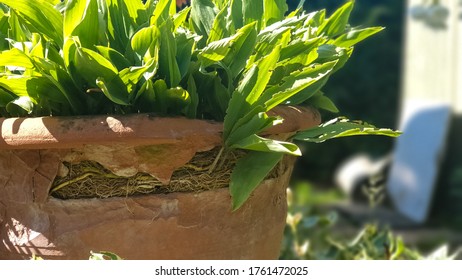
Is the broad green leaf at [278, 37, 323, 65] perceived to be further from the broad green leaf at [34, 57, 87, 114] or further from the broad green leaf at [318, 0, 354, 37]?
the broad green leaf at [34, 57, 87, 114]

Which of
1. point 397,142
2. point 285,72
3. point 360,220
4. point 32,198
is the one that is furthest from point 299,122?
point 397,142

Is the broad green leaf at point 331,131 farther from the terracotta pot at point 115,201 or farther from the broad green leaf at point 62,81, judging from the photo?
the broad green leaf at point 62,81

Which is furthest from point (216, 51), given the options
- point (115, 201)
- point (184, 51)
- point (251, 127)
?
point (115, 201)

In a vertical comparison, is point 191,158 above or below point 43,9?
below

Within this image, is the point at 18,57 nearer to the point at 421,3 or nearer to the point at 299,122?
the point at 299,122

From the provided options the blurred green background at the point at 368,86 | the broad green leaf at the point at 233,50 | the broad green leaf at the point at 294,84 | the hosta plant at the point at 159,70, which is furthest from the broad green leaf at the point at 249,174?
the blurred green background at the point at 368,86
